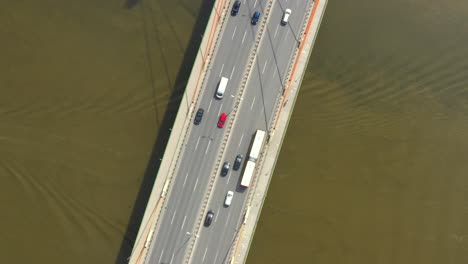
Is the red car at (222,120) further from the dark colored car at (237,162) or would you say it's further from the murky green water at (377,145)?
the murky green water at (377,145)

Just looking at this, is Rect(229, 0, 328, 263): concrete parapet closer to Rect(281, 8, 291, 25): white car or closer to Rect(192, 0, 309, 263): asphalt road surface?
Rect(192, 0, 309, 263): asphalt road surface

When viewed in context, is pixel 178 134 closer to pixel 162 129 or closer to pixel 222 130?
pixel 162 129

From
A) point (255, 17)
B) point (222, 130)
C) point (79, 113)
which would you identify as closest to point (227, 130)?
point (222, 130)

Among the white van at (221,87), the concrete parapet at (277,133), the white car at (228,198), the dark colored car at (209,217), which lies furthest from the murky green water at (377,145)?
the white van at (221,87)

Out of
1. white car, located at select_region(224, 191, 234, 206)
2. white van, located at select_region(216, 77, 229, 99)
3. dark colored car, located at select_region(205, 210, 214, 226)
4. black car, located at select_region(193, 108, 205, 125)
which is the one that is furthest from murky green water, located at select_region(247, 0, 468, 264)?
black car, located at select_region(193, 108, 205, 125)

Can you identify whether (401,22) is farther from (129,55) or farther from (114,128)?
(114,128)

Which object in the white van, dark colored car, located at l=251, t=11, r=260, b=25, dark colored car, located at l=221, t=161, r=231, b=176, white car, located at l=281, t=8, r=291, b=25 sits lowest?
dark colored car, located at l=221, t=161, r=231, b=176
